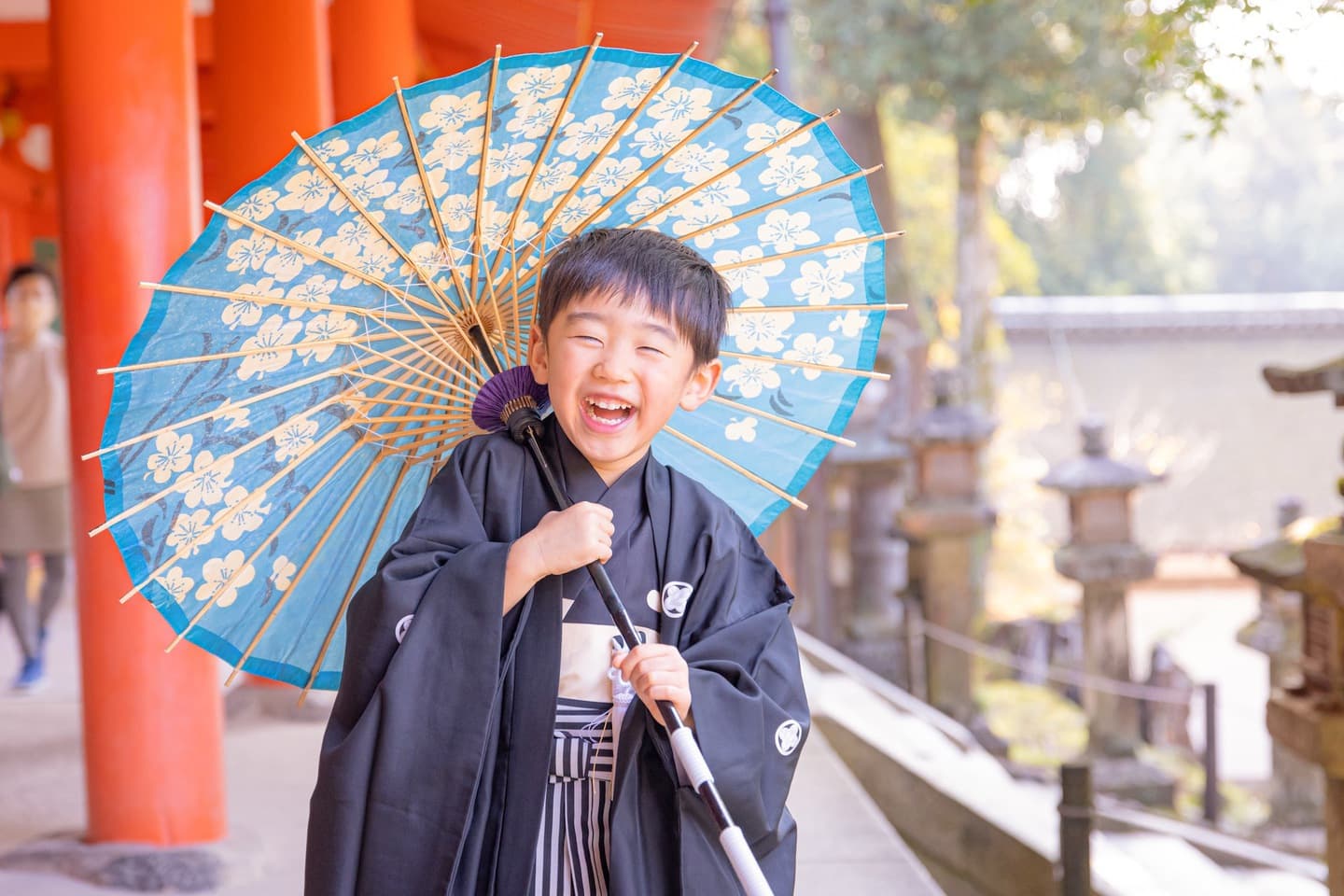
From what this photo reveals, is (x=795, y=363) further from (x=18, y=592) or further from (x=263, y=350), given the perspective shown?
(x=18, y=592)

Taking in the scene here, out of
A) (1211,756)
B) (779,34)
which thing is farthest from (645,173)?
(779,34)

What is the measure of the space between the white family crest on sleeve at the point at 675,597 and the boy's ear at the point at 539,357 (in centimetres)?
36

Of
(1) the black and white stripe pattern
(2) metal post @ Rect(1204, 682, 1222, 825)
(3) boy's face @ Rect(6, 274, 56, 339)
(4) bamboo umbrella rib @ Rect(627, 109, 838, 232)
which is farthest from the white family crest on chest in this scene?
(2) metal post @ Rect(1204, 682, 1222, 825)

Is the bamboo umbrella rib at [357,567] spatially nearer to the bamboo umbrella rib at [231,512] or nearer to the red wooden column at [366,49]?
the bamboo umbrella rib at [231,512]

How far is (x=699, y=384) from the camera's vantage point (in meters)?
2.07

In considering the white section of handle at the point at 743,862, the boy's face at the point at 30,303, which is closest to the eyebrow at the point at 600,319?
the white section of handle at the point at 743,862

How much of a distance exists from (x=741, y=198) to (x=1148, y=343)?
18.7 metres

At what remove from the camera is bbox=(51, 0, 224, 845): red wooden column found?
3.47 m

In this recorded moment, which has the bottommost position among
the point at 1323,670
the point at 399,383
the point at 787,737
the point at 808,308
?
the point at 1323,670

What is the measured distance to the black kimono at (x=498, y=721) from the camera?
1.85m

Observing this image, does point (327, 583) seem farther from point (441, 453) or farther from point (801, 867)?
point (801, 867)

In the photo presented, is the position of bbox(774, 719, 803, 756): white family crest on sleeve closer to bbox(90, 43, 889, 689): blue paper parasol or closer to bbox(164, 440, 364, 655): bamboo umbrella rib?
bbox(90, 43, 889, 689): blue paper parasol

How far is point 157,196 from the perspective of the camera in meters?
3.52

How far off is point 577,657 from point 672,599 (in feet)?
0.54
